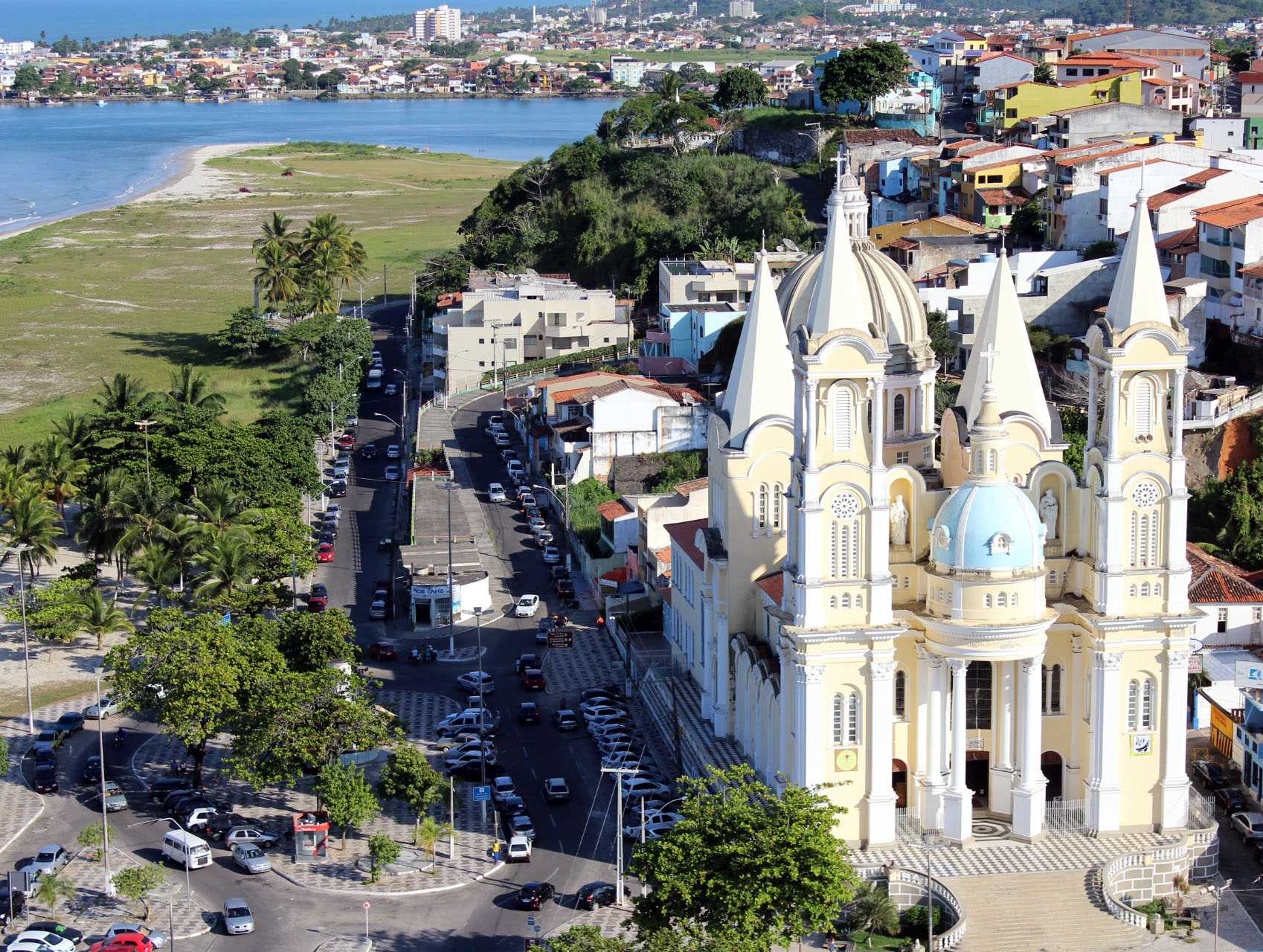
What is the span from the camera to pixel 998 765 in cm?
4369

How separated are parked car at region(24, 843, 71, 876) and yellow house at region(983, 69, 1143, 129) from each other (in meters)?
83.4

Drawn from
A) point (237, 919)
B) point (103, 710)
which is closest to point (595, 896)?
point (237, 919)

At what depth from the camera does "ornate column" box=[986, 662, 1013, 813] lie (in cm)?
4344

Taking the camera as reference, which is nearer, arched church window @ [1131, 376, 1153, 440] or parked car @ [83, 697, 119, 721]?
arched church window @ [1131, 376, 1153, 440]

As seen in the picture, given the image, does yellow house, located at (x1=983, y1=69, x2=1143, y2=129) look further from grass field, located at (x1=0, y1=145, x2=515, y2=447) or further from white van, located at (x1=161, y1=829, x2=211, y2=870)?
white van, located at (x1=161, y1=829, x2=211, y2=870)

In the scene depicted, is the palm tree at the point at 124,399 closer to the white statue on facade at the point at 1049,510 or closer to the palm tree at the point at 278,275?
the palm tree at the point at 278,275

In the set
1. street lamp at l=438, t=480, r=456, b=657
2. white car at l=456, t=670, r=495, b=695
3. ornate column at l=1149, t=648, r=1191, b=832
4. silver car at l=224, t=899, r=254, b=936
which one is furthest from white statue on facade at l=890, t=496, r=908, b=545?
street lamp at l=438, t=480, r=456, b=657

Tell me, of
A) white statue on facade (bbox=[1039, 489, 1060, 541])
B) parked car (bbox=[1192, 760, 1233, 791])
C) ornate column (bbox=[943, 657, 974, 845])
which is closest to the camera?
Answer: ornate column (bbox=[943, 657, 974, 845])

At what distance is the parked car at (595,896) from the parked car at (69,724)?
17.5 m

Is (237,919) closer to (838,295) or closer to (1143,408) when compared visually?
(838,295)

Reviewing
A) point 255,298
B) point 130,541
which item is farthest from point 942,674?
point 255,298

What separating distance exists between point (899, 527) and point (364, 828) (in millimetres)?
14129

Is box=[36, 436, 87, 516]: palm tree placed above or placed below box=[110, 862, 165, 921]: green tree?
above

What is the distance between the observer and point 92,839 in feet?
147
